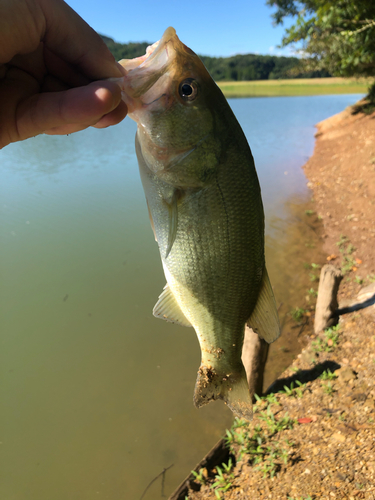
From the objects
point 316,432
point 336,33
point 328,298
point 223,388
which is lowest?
point 316,432

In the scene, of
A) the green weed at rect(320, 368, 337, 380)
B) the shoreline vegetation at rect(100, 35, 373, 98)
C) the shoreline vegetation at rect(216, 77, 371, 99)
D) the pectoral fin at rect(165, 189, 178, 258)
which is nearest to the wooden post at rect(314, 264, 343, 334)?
the green weed at rect(320, 368, 337, 380)

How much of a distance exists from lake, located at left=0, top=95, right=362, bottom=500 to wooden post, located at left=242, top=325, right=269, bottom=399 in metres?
0.59

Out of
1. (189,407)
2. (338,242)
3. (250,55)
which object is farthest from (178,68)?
(250,55)

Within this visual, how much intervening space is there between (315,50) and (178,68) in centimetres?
1398

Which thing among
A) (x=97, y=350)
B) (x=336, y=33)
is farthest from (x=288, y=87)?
(x=97, y=350)

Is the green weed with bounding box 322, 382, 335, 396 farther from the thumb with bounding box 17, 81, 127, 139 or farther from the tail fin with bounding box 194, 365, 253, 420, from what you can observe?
the thumb with bounding box 17, 81, 127, 139

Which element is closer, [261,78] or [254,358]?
[254,358]

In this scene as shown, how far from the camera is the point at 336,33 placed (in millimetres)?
9555

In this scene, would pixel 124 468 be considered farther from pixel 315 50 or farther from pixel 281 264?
pixel 315 50

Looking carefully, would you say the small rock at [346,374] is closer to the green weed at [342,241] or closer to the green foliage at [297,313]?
the green foliage at [297,313]

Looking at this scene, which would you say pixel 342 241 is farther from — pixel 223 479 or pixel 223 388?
pixel 223 388

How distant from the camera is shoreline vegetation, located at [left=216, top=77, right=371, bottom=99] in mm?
48809

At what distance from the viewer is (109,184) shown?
1034 cm

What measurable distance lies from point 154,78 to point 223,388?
5.14 feet
